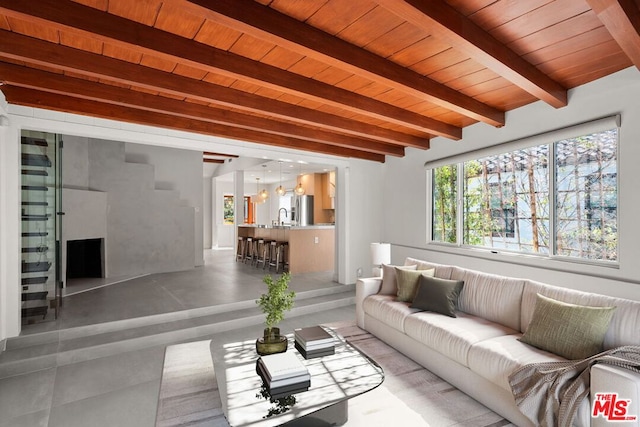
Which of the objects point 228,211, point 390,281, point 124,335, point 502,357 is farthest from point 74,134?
point 228,211

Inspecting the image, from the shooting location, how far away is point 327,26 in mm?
2098

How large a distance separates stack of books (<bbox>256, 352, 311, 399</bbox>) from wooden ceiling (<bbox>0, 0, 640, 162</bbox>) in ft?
6.79

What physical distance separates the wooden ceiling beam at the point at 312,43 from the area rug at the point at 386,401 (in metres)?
2.47

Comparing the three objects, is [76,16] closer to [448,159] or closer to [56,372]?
[56,372]

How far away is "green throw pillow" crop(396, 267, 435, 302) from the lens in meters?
3.66

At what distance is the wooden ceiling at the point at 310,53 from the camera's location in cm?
187

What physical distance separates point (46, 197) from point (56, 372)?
77.8 inches

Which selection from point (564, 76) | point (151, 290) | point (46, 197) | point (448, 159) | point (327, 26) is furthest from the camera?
point (151, 290)

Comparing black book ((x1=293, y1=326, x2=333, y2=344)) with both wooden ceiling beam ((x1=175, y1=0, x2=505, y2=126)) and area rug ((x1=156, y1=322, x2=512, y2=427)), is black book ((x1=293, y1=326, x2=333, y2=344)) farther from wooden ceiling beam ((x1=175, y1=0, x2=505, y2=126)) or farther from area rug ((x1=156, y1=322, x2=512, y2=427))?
wooden ceiling beam ((x1=175, y1=0, x2=505, y2=126))

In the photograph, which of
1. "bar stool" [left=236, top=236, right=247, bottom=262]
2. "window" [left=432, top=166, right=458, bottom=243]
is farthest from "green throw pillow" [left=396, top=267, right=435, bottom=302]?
"bar stool" [left=236, top=236, right=247, bottom=262]

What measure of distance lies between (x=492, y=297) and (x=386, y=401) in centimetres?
143

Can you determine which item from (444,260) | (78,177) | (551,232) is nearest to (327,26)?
(551,232)

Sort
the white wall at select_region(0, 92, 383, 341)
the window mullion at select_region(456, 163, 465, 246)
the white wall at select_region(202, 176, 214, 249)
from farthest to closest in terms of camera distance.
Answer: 1. the white wall at select_region(202, 176, 214, 249)
2. the window mullion at select_region(456, 163, 465, 246)
3. the white wall at select_region(0, 92, 383, 341)

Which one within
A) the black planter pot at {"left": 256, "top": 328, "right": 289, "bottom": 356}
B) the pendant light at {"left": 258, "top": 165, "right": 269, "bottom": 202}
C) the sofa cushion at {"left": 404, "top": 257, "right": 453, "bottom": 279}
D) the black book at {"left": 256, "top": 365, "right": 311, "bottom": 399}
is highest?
the pendant light at {"left": 258, "top": 165, "right": 269, "bottom": 202}
